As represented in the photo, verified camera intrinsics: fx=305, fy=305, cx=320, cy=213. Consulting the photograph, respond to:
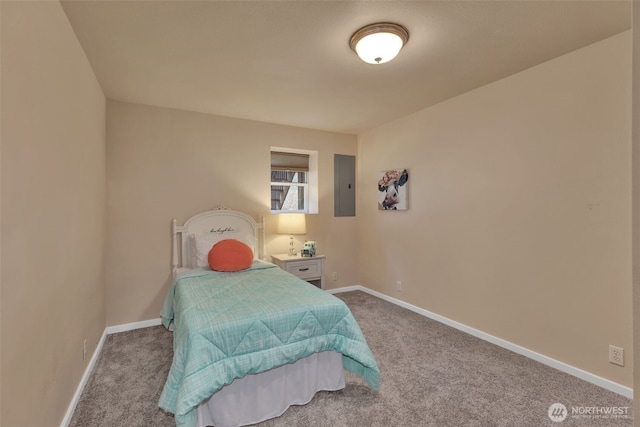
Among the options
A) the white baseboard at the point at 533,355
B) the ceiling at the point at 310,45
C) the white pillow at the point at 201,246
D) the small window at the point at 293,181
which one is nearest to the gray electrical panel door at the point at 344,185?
the small window at the point at 293,181

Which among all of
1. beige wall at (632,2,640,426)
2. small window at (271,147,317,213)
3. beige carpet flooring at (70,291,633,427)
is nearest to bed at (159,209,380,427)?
beige carpet flooring at (70,291,633,427)

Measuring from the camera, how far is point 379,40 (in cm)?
201

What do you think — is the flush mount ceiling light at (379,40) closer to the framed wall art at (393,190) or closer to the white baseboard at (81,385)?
the framed wall art at (393,190)

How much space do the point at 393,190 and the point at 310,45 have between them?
2317mm

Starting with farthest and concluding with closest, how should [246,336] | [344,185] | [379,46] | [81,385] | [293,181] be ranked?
[344,185] < [293,181] < [81,385] < [379,46] < [246,336]

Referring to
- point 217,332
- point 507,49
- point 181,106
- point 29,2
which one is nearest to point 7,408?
point 217,332

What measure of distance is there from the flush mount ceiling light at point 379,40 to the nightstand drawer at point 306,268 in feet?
8.50

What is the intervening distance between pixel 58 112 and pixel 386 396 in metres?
2.68

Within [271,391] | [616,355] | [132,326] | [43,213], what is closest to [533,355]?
[616,355]

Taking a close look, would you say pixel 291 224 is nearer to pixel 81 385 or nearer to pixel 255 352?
pixel 255 352

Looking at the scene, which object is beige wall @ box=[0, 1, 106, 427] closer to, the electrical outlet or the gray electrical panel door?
the gray electrical panel door

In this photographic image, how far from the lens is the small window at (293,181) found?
4.46 metres

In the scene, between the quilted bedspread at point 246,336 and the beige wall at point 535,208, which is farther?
the beige wall at point 535,208

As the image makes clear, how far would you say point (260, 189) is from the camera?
405 centimetres
